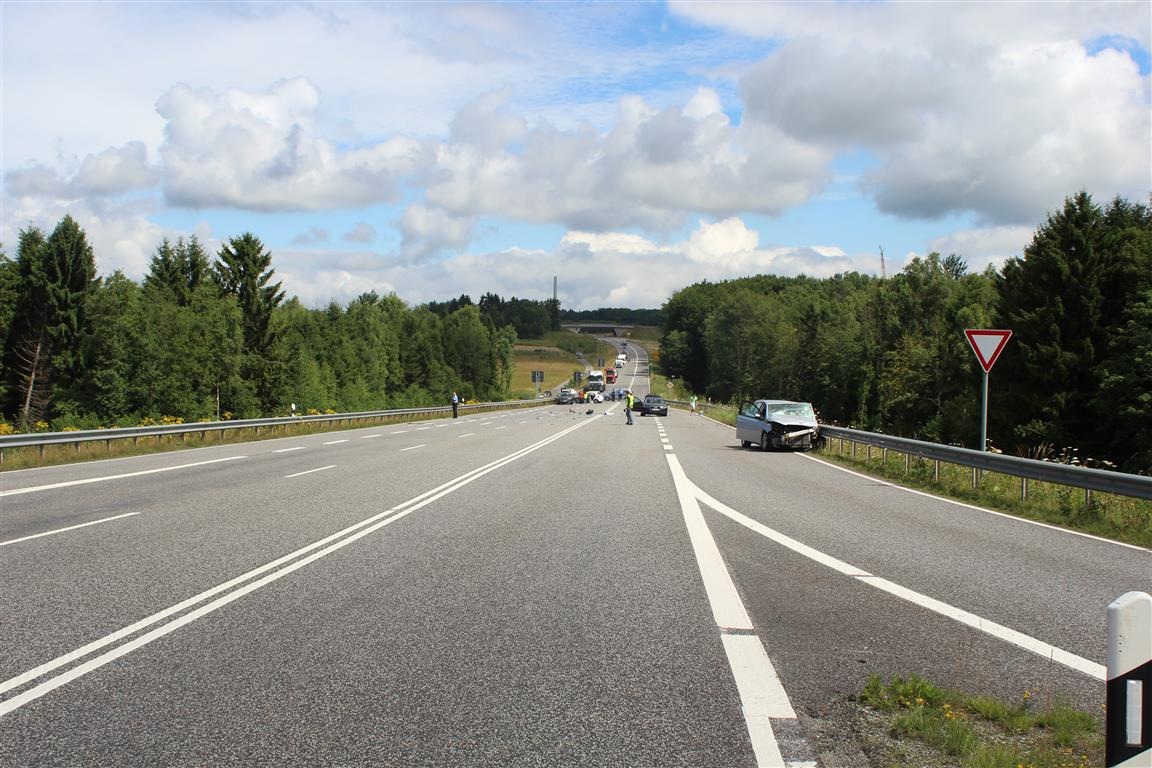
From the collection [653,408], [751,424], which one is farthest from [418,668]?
[653,408]

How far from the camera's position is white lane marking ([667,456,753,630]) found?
6.61 metres

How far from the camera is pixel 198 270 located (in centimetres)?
8069

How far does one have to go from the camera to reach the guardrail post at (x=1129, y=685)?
3.00 metres

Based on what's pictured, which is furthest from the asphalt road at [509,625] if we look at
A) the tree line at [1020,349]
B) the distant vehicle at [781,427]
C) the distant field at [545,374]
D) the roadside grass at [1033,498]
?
the distant field at [545,374]

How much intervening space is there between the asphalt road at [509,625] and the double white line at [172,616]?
27 millimetres

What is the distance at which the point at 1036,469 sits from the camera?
1507 centimetres

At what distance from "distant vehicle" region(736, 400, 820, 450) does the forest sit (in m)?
6.79

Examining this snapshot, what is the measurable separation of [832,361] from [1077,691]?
9216 cm

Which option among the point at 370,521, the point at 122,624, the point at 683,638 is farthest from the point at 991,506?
the point at 122,624

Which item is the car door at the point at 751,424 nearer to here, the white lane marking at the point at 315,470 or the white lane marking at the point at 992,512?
the white lane marking at the point at 992,512

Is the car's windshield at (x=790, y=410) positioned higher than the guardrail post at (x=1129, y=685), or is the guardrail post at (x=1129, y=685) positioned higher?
the guardrail post at (x=1129, y=685)

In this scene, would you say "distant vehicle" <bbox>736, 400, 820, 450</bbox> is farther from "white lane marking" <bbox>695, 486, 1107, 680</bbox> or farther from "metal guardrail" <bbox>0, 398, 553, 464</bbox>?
"metal guardrail" <bbox>0, 398, 553, 464</bbox>

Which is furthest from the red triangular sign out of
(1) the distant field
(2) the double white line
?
(1) the distant field

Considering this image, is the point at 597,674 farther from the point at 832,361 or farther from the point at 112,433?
the point at 832,361
